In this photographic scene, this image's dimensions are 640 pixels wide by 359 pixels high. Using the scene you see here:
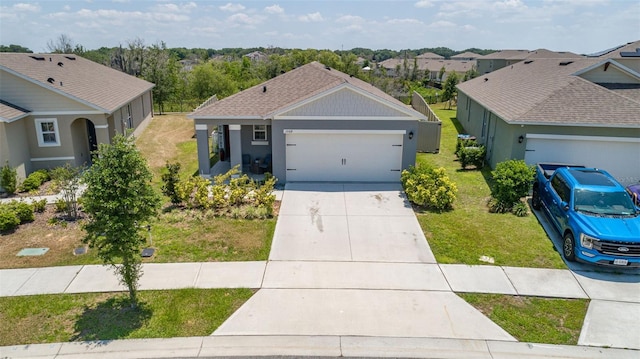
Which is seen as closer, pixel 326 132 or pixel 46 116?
pixel 326 132

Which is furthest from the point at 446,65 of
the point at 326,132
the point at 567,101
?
the point at 326,132

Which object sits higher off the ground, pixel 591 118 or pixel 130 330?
pixel 591 118

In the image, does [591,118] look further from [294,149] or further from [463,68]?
[463,68]

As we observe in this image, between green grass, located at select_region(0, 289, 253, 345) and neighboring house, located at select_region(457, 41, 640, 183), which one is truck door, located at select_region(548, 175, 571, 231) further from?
green grass, located at select_region(0, 289, 253, 345)

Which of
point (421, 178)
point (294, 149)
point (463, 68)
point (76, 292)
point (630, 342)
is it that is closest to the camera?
point (630, 342)

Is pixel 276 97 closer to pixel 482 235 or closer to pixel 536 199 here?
pixel 482 235

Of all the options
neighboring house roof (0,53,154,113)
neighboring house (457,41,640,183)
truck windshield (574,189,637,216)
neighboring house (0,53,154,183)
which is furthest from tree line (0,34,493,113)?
truck windshield (574,189,637,216)

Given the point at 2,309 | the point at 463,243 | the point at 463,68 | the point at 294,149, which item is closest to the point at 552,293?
the point at 463,243
